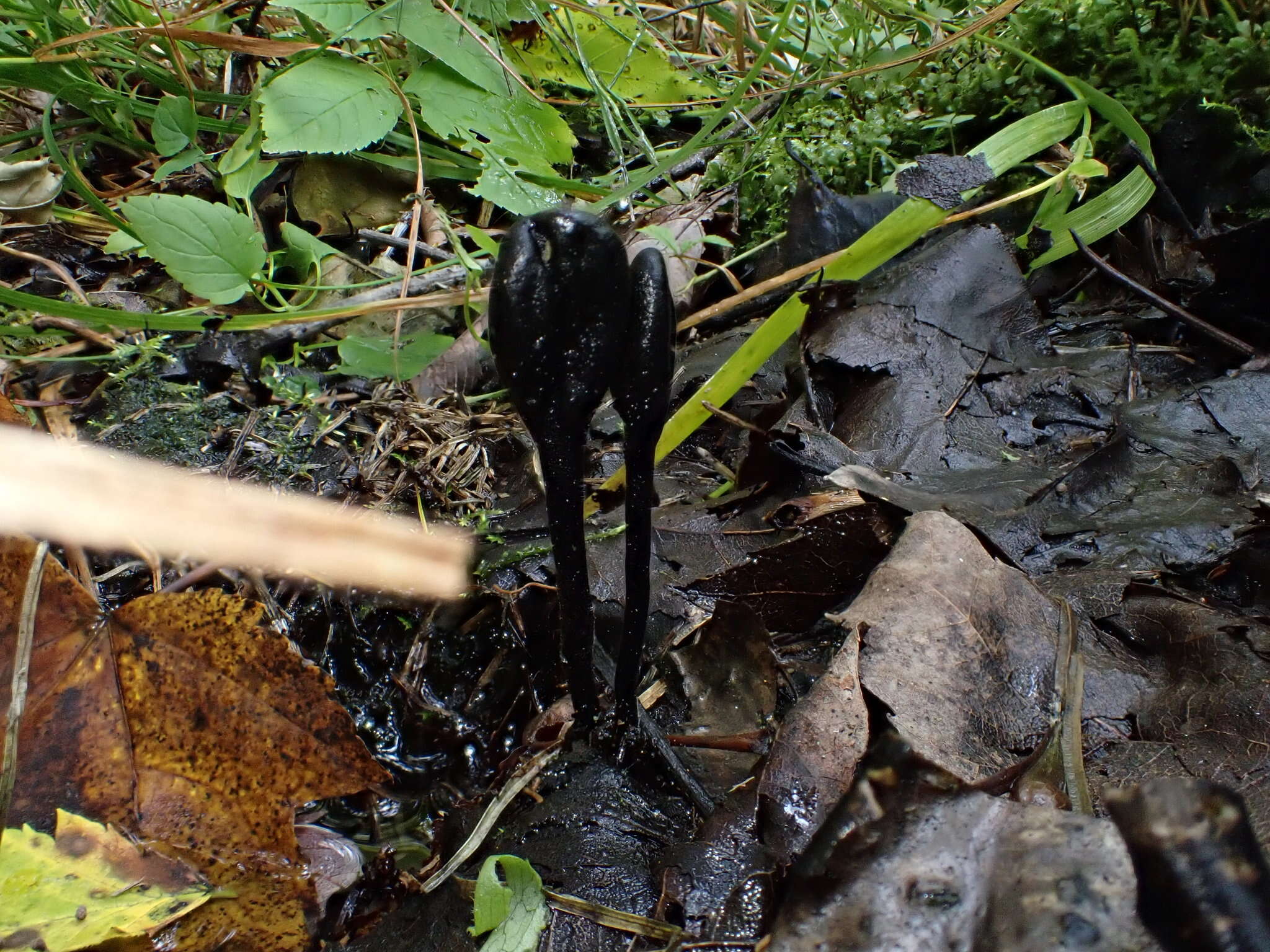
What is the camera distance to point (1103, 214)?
196 centimetres

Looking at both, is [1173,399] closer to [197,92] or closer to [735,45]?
[735,45]

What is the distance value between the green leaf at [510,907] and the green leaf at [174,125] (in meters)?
1.86

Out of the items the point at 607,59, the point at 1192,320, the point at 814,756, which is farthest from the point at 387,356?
the point at 1192,320

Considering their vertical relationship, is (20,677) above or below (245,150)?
below

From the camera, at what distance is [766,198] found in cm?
223

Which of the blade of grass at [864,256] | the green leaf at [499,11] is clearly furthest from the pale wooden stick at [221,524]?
the green leaf at [499,11]

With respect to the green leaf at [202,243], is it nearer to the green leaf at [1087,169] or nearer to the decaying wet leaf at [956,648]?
the decaying wet leaf at [956,648]

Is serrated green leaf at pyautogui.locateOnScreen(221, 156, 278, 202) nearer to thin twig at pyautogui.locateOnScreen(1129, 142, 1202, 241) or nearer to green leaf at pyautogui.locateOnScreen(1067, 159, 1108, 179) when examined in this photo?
green leaf at pyautogui.locateOnScreen(1067, 159, 1108, 179)

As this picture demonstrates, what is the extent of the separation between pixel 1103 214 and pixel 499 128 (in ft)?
4.76

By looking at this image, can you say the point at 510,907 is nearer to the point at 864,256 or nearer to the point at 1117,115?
the point at 864,256

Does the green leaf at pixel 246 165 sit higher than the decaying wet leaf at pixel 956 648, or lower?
higher

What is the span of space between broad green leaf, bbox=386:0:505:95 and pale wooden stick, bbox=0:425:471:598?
3.76 feet

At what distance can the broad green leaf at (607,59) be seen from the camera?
7.83ft

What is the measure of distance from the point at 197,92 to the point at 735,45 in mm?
1621
